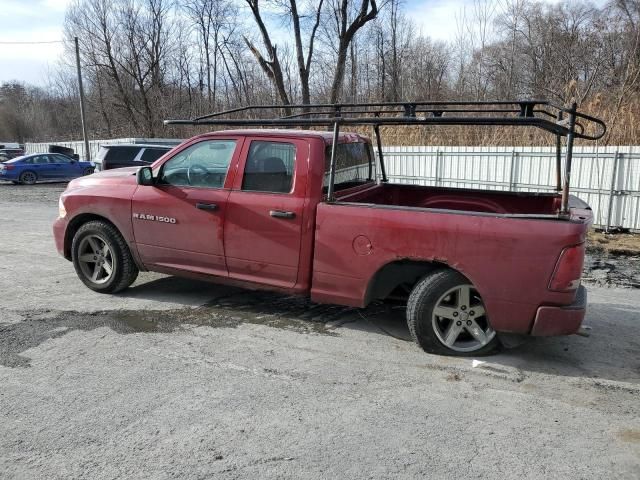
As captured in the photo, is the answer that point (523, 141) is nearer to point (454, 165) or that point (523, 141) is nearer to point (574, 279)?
point (454, 165)

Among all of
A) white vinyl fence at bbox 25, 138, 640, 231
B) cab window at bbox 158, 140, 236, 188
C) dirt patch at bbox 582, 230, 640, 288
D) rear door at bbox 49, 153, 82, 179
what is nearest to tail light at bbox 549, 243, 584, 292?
cab window at bbox 158, 140, 236, 188

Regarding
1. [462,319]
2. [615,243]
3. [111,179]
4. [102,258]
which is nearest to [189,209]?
[111,179]

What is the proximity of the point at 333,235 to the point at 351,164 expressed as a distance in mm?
1085

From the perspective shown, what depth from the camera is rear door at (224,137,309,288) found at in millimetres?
4777

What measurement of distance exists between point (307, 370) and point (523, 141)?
475 inches

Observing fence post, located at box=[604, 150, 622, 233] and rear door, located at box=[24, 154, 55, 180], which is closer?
fence post, located at box=[604, 150, 622, 233]

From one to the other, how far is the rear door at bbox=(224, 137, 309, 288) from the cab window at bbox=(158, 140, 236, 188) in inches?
8.3

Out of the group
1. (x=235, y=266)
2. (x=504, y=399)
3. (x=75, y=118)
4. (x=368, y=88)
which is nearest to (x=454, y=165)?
(x=235, y=266)

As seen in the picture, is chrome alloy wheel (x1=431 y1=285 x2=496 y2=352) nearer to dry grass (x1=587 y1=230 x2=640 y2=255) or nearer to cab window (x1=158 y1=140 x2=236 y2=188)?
cab window (x1=158 y1=140 x2=236 y2=188)

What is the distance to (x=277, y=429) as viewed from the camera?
3.24 m

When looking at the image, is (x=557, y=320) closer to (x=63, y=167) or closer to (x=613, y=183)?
(x=613, y=183)

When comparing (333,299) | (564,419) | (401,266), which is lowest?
(564,419)

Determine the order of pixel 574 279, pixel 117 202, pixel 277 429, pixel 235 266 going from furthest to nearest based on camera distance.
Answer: pixel 117 202 < pixel 235 266 < pixel 574 279 < pixel 277 429

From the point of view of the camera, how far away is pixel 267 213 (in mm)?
4836
